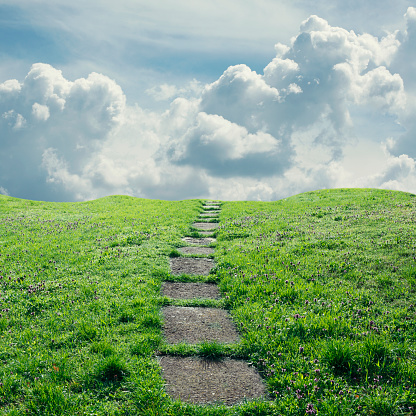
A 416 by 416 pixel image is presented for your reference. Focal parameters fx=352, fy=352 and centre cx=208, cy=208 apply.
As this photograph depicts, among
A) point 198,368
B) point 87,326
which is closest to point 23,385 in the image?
point 87,326

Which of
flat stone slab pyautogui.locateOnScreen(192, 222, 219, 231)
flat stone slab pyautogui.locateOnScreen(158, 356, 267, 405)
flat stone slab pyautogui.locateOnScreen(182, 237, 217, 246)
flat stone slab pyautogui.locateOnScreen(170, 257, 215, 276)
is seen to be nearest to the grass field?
flat stone slab pyautogui.locateOnScreen(158, 356, 267, 405)

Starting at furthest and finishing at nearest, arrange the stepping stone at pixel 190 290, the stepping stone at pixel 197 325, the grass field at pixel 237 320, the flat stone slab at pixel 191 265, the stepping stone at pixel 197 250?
1. the stepping stone at pixel 197 250
2. the flat stone slab at pixel 191 265
3. the stepping stone at pixel 190 290
4. the stepping stone at pixel 197 325
5. the grass field at pixel 237 320

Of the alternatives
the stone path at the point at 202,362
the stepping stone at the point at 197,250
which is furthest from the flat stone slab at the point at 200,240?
the stone path at the point at 202,362

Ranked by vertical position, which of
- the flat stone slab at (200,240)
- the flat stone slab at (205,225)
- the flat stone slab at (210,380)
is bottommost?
the flat stone slab at (210,380)

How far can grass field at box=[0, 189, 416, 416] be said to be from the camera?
5.68 m

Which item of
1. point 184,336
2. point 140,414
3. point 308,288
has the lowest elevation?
point 140,414

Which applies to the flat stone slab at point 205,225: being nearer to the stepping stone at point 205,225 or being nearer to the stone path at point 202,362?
the stepping stone at point 205,225

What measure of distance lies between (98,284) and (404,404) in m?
7.78

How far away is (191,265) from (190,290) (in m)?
2.24

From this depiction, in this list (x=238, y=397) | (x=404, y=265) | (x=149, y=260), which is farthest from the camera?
(x=149, y=260)

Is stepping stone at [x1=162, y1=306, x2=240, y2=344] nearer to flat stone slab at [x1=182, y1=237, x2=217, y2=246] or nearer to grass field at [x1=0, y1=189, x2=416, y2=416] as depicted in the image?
grass field at [x1=0, y1=189, x2=416, y2=416]

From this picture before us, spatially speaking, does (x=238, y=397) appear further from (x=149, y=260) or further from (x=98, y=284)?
(x=149, y=260)

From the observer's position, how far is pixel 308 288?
9.41 meters

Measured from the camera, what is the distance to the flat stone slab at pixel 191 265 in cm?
1152
